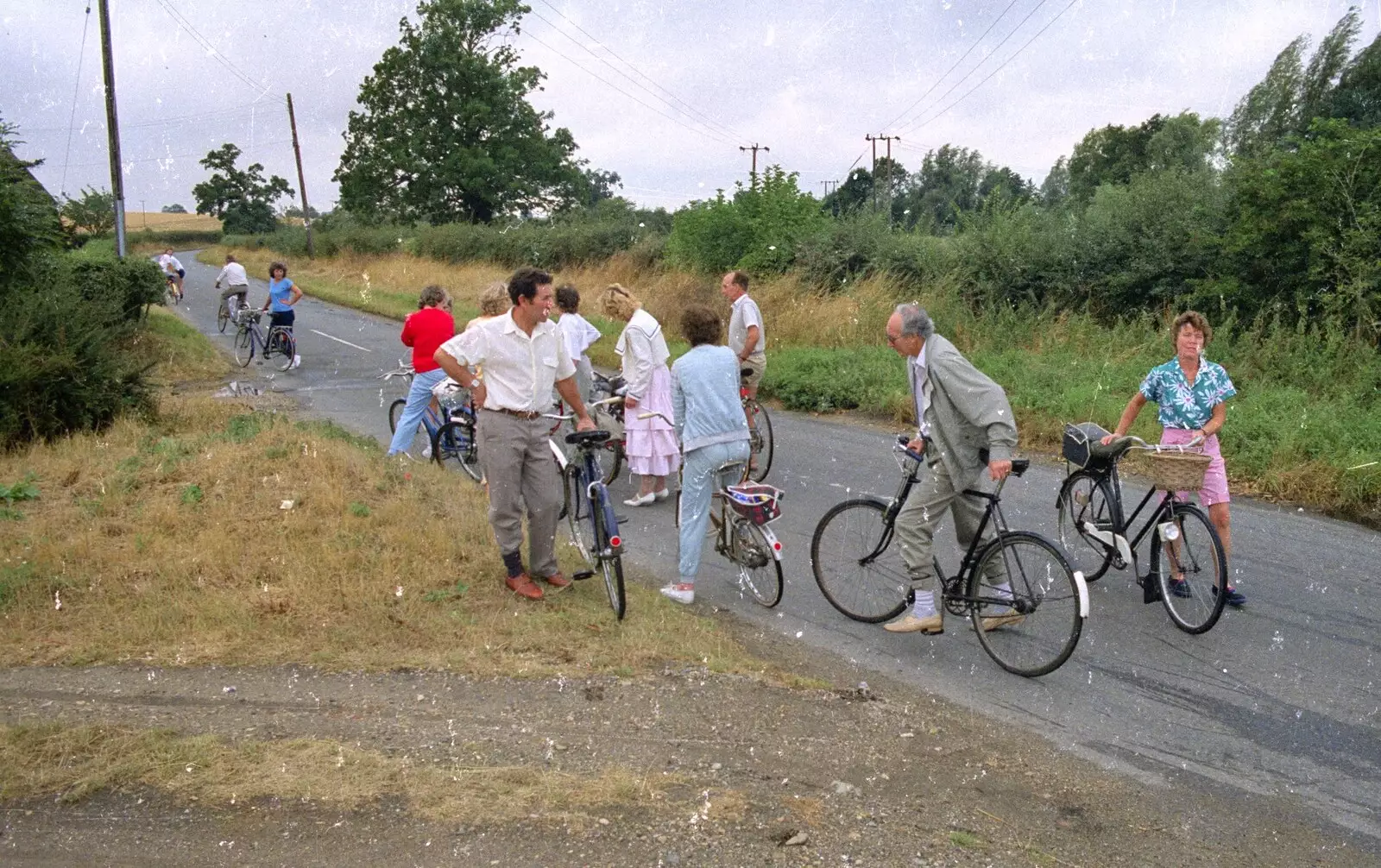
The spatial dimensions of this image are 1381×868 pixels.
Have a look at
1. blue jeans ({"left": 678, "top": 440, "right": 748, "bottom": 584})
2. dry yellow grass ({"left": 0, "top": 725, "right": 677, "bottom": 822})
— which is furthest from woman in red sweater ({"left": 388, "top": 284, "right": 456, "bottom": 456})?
dry yellow grass ({"left": 0, "top": 725, "right": 677, "bottom": 822})

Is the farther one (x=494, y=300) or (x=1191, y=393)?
(x=494, y=300)

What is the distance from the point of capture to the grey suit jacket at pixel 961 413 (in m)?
5.71

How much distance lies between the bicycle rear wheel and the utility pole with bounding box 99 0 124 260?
17.0m

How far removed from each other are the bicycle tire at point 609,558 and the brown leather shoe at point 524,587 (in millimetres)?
478

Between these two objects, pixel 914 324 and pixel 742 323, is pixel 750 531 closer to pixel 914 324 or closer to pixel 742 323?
pixel 914 324

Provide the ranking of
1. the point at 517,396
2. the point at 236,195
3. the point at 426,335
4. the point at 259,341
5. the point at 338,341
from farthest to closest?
the point at 236,195
the point at 338,341
the point at 259,341
the point at 426,335
the point at 517,396

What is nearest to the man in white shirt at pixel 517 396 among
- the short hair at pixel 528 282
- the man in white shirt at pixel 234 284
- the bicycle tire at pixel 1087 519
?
the short hair at pixel 528 282

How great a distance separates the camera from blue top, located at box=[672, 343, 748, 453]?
21.6 ft

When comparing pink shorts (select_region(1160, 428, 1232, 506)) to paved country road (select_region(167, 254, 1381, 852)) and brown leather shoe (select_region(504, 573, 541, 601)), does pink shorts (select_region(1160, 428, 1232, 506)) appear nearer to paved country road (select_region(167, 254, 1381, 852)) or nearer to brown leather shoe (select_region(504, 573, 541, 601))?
paved country road (select_region(167, 254, 1381, 852))

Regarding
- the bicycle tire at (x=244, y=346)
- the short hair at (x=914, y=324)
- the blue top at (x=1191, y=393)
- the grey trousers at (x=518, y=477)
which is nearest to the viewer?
the short hair at (x=914, y=324)

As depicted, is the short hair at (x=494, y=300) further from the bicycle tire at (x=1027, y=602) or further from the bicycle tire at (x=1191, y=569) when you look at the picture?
the bicycle tire at (x=1191, y=569)

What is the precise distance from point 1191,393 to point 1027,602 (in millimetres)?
2064

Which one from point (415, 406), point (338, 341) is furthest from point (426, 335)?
point (338, 341)

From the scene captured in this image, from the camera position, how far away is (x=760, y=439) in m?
10.5
